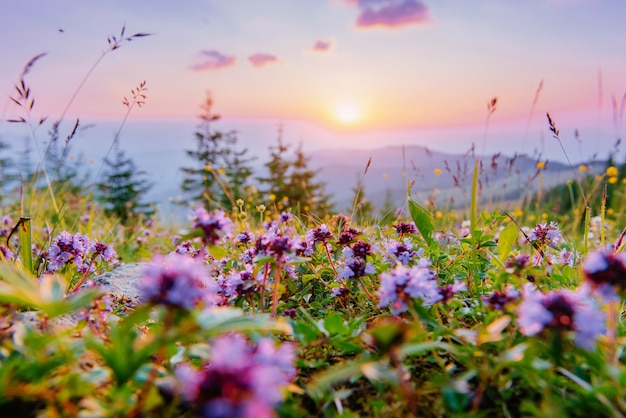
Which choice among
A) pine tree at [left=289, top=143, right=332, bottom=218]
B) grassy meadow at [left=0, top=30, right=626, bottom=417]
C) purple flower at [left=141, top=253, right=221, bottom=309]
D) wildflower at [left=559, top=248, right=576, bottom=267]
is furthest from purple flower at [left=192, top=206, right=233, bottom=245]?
pine tree at [left=289, top=143, right=332, bottom=218]

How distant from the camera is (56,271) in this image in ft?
9.48

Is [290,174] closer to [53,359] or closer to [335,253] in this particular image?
[335,253]

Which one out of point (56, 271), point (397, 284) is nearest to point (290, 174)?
point (56, 271)

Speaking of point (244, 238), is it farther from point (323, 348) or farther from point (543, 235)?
point (543, 235)

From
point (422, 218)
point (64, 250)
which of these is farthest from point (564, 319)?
point (64, 250)

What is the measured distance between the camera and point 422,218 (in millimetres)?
2492

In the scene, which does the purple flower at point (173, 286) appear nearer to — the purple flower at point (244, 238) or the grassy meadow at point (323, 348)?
the grassy meadow at point (323, 348)

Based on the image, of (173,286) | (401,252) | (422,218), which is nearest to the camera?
(173,286)

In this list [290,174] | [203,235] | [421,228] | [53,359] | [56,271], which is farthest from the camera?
[290,174]

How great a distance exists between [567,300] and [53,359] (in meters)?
1.50

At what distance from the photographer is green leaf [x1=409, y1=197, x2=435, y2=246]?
2.48 metres

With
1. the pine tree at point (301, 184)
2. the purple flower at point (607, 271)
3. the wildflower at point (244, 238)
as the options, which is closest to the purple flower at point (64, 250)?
the wildflower at point (244, 238)

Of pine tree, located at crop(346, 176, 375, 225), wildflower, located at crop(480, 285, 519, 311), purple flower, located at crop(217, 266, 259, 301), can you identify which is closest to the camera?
wildflower, located at crop(480, 285, 519, 311)

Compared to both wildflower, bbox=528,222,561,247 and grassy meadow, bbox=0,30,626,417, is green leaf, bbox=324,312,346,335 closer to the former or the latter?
grassy meadow, bbox=0,30,626,417
